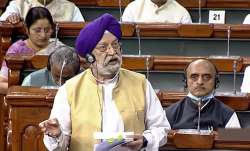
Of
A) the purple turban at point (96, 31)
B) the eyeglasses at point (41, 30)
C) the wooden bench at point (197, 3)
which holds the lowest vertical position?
the purple turban at point (96, 31)

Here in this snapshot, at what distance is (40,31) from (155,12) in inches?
39.2

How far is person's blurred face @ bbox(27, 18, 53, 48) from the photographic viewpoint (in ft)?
12.8

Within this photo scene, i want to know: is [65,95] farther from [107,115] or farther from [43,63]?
[43,63]

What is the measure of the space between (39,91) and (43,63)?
781 mm

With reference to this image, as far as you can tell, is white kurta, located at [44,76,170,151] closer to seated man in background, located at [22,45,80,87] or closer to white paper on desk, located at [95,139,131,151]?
white paper on desk, located at [95,139,131,151]

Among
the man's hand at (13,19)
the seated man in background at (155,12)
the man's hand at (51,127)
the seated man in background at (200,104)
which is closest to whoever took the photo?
the man's hand at (51,127)

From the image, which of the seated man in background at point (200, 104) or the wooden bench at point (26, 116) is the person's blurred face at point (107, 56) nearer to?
the wooden bench at point (26, 116)

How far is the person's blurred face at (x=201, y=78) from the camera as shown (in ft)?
10.1

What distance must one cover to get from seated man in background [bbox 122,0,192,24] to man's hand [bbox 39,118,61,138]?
2.52 m

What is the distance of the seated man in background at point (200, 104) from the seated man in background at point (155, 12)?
4.85 ft

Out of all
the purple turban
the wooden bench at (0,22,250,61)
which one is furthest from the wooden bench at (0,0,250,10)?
the purple turban

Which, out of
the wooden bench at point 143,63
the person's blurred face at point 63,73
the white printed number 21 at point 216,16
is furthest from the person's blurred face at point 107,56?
the white printed number 21 at point 216,16

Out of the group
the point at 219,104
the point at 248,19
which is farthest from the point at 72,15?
the point at 219,104

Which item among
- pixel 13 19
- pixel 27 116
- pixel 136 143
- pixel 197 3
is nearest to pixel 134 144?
pixel 136 143
